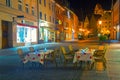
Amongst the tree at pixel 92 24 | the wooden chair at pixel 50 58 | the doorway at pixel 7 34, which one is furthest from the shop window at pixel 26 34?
the tree at pixel 92 24

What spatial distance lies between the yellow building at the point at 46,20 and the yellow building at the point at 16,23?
4.21 m

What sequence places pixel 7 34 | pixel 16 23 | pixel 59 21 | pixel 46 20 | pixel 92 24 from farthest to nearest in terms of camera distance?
pixel 92 24 < pixel 59 21 < pixel 46 20 < pixel 16 23 < pixel 7 34

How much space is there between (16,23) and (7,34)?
6.98 feet

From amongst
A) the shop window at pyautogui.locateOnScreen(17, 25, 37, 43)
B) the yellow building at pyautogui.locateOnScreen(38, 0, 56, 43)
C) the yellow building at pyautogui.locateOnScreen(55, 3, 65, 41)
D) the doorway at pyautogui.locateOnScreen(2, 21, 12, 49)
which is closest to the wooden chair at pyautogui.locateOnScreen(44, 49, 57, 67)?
the doorway at pyautogui.locateOnScreen(2, 21, 12, 49)

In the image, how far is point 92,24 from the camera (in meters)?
103

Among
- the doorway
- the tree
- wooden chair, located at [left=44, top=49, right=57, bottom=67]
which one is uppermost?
the tree

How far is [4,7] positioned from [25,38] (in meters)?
8.66

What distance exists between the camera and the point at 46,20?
163 feet

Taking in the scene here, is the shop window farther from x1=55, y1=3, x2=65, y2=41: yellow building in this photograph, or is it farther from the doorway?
x1=55, y1=3, x2=65, y2=41: yellow building

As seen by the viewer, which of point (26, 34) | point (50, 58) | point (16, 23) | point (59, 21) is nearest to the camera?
point (50, 58)

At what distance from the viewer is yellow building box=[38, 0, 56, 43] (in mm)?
45469

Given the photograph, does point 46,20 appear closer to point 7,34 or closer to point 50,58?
point 7,34

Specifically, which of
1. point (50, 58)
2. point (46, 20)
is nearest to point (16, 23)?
point (46, 20)

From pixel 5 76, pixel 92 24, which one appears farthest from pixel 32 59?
pixel 92 24
